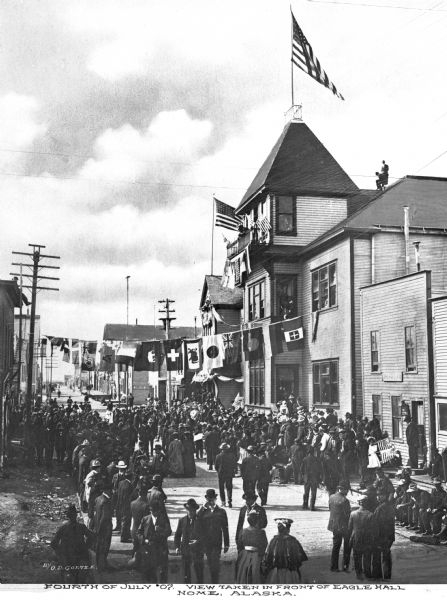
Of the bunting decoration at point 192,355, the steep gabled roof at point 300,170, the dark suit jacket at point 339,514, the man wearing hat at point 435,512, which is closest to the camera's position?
the dark suit jacket at point 339,514

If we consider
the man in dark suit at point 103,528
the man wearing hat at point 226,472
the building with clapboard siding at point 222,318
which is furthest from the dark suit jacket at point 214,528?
the building with clapboard siding at point 222,318

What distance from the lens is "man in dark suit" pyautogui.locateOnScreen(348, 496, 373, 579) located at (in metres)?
9.60

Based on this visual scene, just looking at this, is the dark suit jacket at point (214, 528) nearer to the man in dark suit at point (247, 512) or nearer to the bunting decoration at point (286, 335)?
the man in dark suit at point (247, 512)

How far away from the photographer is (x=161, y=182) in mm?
11969

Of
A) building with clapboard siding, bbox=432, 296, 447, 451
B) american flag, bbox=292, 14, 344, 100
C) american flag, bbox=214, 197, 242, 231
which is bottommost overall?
building with clapboard siding, bbox=432, 296, 447, 451

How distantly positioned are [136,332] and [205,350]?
168 centimetres

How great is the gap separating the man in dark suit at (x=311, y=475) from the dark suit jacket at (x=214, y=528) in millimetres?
2400

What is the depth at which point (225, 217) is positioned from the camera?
12664 millimetres

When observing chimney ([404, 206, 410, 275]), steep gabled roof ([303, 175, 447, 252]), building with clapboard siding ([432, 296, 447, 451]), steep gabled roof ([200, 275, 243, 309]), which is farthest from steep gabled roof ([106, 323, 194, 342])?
chimney ([404, 206, 410, 275])

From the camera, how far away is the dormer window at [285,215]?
1554cm

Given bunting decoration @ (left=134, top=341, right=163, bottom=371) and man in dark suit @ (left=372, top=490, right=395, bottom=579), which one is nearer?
man in dark suit @ (left=372, top=490, right=395, bottom=579)


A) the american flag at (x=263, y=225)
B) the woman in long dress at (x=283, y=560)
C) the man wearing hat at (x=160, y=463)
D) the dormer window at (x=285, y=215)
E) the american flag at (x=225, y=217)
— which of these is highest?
the dormer window at (x=285, y=215)

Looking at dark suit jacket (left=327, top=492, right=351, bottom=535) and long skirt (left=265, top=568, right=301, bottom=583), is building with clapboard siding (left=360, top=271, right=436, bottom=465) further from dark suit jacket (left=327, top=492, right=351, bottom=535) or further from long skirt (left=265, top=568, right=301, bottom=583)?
long skirt (left=265, top=568, right=301, bottom=583)

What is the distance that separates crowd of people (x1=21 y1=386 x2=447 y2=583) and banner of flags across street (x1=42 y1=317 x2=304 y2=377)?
164 cm
